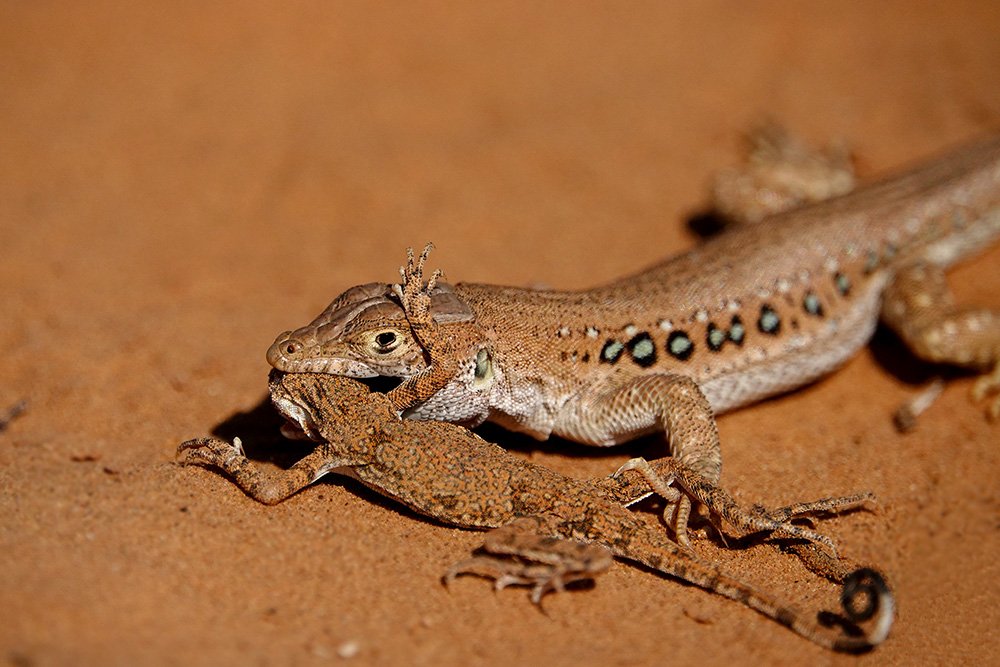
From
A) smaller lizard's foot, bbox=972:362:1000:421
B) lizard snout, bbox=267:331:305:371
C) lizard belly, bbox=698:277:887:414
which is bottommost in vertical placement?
smaller lizard's foot, bbox=972:362:1000:421

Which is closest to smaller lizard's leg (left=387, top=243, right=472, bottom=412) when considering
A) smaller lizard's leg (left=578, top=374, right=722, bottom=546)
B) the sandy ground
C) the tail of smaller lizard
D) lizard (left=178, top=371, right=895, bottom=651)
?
lizard (left=178, top=371, right=895, bottom=651)

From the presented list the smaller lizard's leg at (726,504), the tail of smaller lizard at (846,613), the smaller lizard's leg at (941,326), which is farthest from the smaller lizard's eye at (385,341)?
the smaller lizard's leg at (941,326)

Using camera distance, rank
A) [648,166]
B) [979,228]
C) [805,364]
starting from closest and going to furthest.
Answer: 1. [805,364]
2. [979,228]
3. [648,166]

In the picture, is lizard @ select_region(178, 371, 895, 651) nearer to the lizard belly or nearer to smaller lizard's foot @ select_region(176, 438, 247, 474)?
smaller lizard's foot @ select_region(176, 438, 247, 474)

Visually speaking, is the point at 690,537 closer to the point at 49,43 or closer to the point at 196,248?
the point at 196,248

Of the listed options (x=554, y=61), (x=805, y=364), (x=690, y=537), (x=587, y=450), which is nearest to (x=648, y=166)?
(x=554, y=61)

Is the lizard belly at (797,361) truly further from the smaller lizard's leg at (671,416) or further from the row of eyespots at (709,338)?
the smaller lizard's leg at (671,416)
